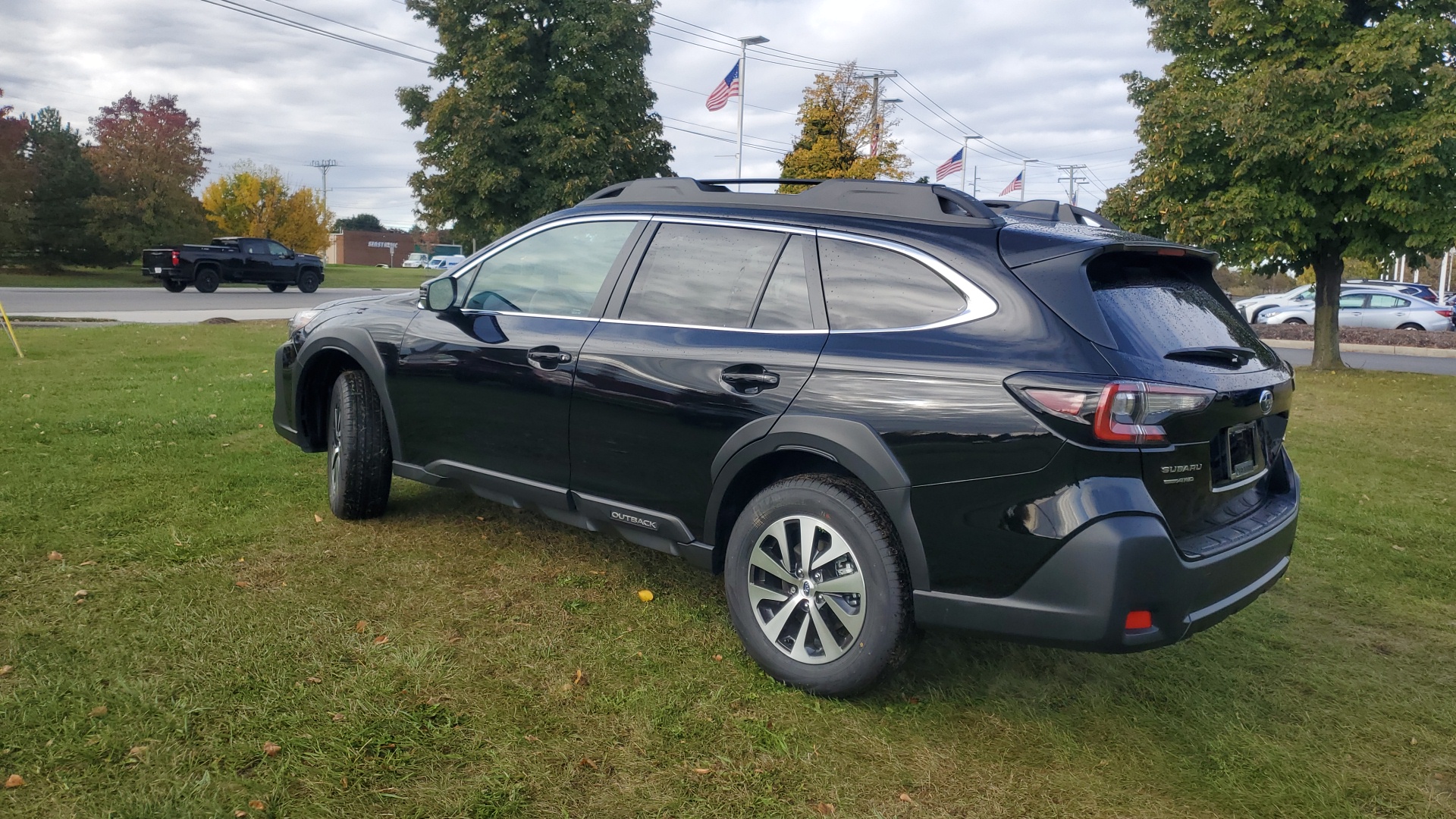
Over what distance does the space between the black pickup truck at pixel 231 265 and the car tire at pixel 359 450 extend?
27548 mm

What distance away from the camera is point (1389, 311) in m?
28.0

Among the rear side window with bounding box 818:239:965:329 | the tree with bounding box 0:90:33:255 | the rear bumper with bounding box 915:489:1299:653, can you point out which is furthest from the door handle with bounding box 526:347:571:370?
the tree with bounding box 0:90:33:255

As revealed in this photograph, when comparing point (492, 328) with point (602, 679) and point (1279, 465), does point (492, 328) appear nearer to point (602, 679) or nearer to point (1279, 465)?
point (602, 679)

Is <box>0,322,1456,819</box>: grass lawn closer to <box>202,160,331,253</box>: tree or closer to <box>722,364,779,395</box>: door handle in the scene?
<box>722,364,779,395</box>: door handle

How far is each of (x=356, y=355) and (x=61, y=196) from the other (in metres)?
43.5

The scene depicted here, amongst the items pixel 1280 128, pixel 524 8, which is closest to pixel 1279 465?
pixel 1280 128

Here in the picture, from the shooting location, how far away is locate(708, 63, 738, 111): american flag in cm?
2455

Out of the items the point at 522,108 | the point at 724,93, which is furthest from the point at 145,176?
the point at 724,93

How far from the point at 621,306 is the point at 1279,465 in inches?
103

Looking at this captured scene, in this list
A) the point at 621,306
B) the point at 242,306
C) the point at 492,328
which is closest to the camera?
the point at 621,306

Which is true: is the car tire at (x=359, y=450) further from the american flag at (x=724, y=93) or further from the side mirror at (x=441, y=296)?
the american flag at (x=724, y=93)

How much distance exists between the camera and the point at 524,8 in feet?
90.3

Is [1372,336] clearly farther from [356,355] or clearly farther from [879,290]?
[356,355]

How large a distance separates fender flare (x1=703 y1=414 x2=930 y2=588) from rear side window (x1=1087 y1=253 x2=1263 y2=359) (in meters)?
0.80
